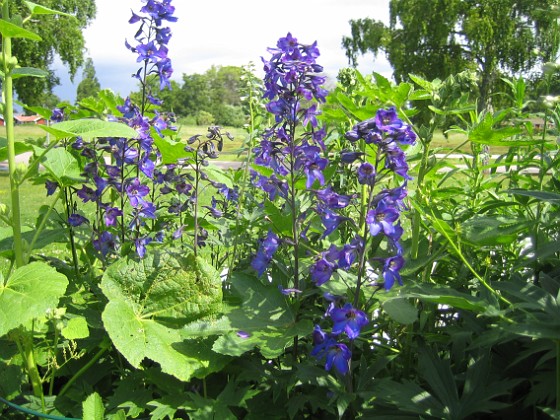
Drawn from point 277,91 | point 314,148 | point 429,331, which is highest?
point 277,91

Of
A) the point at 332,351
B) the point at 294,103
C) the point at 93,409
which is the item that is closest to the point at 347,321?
the point at 332,351

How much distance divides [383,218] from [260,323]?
53cm

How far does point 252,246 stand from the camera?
236cm

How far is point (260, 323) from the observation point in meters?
1.70

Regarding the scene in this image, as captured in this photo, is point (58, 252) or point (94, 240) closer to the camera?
point (94, 240)

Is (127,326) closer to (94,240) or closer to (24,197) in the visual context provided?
(94,240)

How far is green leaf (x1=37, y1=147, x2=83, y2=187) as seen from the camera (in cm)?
192

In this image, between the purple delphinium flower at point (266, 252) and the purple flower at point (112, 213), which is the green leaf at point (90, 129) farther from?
the purple delphinium flower at point (266, 252)

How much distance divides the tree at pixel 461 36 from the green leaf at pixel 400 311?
66.4 feet

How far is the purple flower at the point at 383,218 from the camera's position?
1373 millimetres

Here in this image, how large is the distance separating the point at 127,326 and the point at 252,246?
743mm

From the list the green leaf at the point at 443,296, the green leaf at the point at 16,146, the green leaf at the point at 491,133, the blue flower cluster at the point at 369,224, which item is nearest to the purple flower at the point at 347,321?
the blue flower cluster at the point at 369,224

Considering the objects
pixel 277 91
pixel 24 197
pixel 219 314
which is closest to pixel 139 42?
pixel 277 91

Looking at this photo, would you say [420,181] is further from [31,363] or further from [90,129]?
[31,363]
